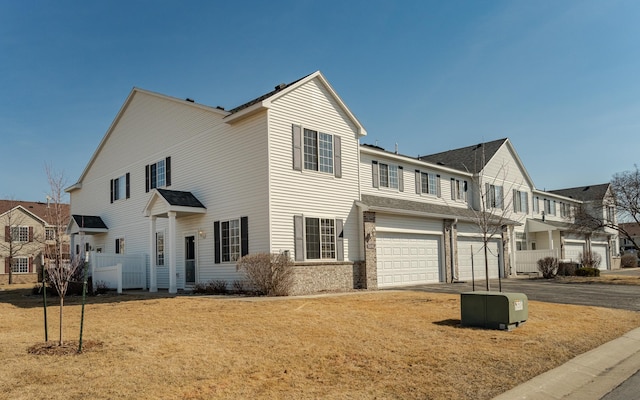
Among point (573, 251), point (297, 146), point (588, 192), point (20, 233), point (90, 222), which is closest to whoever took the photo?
point (297, 146)

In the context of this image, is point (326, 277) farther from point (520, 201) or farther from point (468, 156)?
point (520, 201)

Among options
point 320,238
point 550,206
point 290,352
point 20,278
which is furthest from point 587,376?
point 20,278

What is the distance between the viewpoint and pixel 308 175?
61.2ft

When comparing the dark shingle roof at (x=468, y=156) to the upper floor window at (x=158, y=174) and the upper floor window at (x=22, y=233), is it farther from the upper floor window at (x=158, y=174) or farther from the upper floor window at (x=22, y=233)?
the upper floor window at (x=22, y=233)

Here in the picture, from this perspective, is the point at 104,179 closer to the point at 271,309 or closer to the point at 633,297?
the point at 271,309

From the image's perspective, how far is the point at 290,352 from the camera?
7.79 m

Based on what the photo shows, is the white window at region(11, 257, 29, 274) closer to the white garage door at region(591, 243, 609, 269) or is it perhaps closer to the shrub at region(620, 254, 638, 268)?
the white garage door at region(591, 243, 609, 269)

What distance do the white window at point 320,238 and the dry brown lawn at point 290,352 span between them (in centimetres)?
541

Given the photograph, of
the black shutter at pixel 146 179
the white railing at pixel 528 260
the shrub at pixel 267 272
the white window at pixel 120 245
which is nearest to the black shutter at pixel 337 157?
the shrub at pixel 267 272

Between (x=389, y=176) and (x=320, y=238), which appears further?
(x=389, y=176)

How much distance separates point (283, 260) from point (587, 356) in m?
9.88

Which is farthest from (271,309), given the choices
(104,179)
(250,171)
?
(104,179)

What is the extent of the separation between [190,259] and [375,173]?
29.5 ft

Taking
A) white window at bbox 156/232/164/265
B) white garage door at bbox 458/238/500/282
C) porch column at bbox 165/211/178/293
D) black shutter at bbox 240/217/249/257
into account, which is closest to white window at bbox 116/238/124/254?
white window at bbox 156/232/164/265
